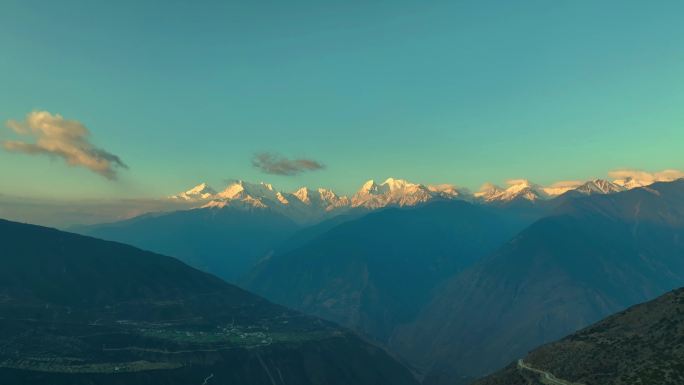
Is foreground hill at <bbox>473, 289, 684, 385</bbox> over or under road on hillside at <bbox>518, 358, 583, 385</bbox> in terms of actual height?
over

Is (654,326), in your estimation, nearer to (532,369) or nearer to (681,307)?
(681,307)

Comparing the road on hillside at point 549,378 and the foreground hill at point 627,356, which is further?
the road on hillside at point 549,378

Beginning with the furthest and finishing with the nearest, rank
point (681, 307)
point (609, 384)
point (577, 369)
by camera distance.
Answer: point (681, 307) → point (577, 369) → point (609, 384)

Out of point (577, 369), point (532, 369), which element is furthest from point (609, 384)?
point (532, 369)

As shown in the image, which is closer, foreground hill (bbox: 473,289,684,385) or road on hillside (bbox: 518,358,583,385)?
foreground hill (bbox: 473,289,684,385)

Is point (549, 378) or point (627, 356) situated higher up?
point (627, 356)

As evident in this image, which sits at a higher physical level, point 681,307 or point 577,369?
point 681,307

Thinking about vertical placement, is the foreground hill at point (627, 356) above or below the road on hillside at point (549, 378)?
above

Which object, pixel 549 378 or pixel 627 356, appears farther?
pixel 549 378
